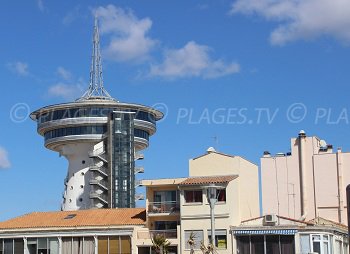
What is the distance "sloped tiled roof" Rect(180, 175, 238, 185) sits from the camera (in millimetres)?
63794

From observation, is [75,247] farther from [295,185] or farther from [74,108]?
[74,108]

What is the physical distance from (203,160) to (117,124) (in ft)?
181

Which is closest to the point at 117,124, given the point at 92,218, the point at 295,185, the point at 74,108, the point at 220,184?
the point at 74,108

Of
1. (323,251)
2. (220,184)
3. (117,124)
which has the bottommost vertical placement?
(323,251)

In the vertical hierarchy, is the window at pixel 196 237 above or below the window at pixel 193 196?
below

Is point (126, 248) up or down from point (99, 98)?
down

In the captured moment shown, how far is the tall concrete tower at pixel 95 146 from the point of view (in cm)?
11925

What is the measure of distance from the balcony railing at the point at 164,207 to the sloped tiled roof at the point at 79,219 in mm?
1591

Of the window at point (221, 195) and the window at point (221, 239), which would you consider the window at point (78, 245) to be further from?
the window at point (221, 195)

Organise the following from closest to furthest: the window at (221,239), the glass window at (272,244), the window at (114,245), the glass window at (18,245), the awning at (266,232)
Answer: the awning at (266,232), the glass window at (272,244), the window at (221,239), the window at (114,245), the glass window at (18,245)

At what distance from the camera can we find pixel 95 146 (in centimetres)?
12038

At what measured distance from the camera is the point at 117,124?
120 meters

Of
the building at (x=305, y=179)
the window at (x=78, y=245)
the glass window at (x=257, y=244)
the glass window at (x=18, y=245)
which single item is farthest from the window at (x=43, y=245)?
the building at (x=305, y=179)

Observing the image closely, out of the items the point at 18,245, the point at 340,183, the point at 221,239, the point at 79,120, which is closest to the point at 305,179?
the point at 340,183
